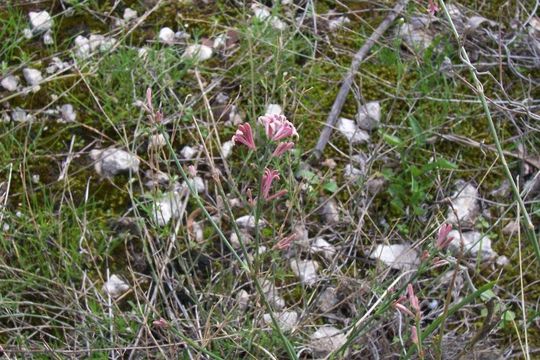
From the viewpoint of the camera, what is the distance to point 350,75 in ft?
7.14

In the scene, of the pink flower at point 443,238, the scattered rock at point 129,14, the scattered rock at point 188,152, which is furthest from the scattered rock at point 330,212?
the scattered rock at point 129,14

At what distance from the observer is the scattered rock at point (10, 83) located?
2125 millimetres

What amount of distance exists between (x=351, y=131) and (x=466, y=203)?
1.18 ft

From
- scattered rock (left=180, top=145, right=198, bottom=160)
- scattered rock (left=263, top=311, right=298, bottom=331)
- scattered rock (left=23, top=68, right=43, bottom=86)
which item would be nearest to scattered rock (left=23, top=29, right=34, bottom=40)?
scattered rock (left=23, top=68, right=43, bottom=86)

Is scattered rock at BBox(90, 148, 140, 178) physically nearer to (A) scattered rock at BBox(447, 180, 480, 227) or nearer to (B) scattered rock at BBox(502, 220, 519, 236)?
(A) scattered rock at BBox(447, 180, 480, 227)

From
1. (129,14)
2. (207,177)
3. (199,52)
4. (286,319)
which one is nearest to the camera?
(286,319)

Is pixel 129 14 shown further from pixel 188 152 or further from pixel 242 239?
pixel 242 239

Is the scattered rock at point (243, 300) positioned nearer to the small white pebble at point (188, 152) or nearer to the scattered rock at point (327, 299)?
the scattered rock at point (327, 299)

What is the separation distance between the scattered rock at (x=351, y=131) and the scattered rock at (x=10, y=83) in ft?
2.90

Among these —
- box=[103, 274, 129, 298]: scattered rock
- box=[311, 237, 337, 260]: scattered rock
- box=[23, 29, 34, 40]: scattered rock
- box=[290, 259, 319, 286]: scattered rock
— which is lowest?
box=[103, 274, 129, 298]: scattered rock

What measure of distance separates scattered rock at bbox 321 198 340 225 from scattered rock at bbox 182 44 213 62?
59cm

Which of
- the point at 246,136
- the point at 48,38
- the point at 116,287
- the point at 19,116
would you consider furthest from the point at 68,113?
the point at 246,136

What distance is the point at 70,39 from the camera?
2236mm

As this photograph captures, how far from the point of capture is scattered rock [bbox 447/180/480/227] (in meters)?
1.97
